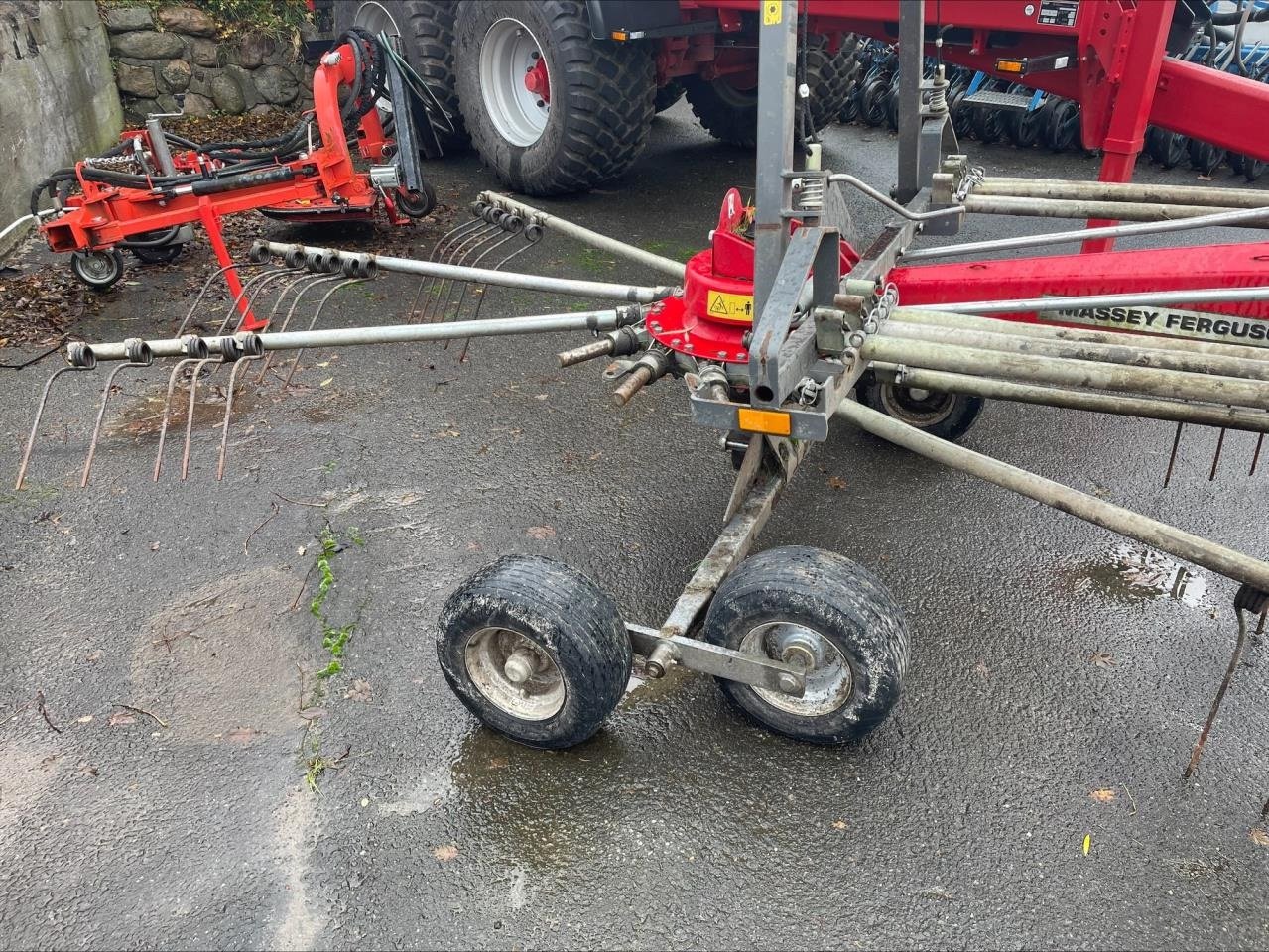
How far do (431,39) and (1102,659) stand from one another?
713 centimetres

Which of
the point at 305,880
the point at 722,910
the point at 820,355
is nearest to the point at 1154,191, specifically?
the point at 820,355

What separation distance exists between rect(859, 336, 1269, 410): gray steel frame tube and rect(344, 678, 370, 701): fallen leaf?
1.87 meters

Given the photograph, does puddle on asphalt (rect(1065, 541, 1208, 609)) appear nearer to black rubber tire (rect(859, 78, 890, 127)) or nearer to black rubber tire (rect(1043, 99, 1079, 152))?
black rubber tire (rect(1043, 99, 1079, 152))

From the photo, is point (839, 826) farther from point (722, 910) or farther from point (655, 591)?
point (655, 591)

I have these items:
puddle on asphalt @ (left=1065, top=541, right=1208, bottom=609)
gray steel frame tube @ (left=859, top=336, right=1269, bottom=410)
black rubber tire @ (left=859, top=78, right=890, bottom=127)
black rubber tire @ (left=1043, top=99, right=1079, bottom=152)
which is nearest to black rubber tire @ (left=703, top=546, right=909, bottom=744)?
gray steel frame tube @ (left=859, top=336, right=1269, bottom=410)

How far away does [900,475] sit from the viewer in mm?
4227

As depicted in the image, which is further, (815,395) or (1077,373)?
(815,395)

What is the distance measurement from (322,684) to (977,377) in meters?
2.31

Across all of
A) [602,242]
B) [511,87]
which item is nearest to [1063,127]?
[511,87]

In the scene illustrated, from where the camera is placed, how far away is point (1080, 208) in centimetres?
382

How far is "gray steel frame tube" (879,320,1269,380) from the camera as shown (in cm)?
238

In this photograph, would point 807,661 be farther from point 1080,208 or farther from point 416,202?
point 416,202

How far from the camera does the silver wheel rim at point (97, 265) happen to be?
6156 millimetres

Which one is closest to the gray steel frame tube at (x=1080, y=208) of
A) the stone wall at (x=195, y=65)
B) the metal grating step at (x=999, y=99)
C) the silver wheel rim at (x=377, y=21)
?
the metal grating step at (x=999, y=99)
